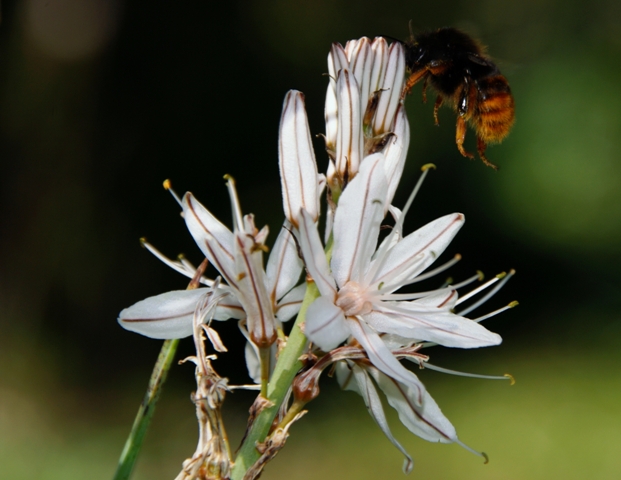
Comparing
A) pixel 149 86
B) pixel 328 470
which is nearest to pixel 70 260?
pixel 149 86

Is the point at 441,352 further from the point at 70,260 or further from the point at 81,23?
the point at 81,23

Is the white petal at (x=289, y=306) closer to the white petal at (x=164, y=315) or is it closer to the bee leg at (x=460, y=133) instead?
the white petal at (x=164, y=315)

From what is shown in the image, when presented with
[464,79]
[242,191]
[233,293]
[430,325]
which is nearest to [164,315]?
[233,293]

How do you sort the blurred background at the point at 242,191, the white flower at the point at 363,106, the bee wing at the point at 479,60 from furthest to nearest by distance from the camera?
the blurred background at the point at 242,191 < the bee wing at the point at 479,60 < the white flower at the point at 363,106

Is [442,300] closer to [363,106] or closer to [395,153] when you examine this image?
[395,153]

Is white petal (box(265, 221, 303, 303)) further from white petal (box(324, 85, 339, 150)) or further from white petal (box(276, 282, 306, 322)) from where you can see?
white petal (box(324, 85, 339, 150))

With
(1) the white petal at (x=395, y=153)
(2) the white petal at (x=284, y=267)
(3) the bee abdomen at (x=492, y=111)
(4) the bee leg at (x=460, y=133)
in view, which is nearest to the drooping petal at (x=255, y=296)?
(2) the white petal at (x=284, y=267)
